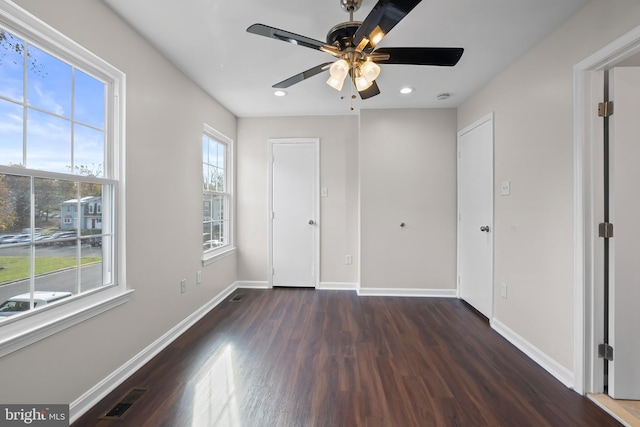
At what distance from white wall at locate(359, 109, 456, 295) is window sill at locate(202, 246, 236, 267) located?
179 cm

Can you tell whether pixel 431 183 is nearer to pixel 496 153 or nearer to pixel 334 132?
pixel 496 153

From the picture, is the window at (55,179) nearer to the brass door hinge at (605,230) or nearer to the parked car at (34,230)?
the parked car at (34,230)

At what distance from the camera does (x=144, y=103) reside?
2.09m

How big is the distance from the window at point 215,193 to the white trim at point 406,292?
1997 mm

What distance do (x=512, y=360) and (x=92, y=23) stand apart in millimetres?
3722

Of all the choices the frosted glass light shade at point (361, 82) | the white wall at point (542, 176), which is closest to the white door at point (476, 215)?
the white wall at point (542, 176)

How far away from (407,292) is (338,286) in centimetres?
94

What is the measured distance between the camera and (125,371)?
6.20 ft

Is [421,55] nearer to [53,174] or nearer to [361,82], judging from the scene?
[361,82]

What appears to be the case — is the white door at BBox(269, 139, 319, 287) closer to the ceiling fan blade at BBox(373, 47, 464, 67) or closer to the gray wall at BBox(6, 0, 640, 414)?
the gray wall at BBox(6, 0, 640, 414)

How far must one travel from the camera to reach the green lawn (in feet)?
4.20

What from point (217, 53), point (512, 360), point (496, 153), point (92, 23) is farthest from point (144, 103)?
point (512, 360)

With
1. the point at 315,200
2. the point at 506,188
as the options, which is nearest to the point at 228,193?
the point at 315,200

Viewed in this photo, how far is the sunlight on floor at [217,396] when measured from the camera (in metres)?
1.54
